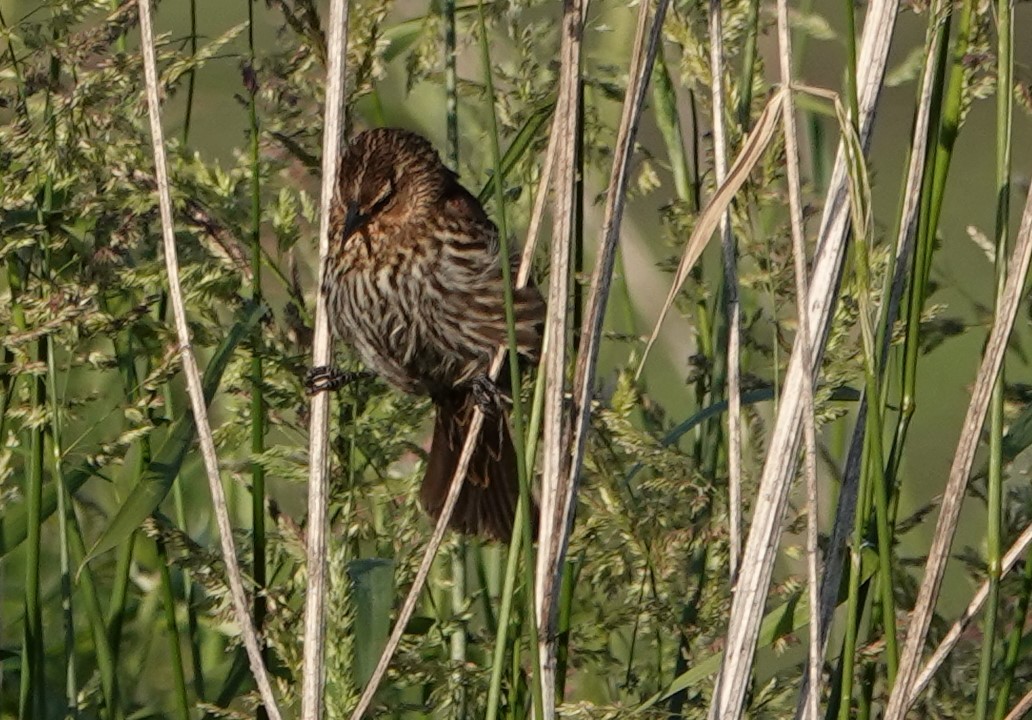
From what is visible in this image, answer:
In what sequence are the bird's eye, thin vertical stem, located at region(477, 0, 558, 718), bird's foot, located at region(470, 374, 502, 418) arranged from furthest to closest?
the bird's eye < bird's foot, located at region(470, 374, 502, 418) < thin vertical stem, located at region(477, 0, 558, 718)

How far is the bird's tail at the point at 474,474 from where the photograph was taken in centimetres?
249

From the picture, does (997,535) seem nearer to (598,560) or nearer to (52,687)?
(598,560)

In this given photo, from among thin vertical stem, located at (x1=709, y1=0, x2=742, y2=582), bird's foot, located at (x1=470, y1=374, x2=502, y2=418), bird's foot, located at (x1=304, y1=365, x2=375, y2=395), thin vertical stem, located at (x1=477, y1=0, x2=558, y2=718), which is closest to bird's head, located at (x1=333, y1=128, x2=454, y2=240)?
bird's foot, located at (x1=470, y1=374, x2=502, y2=418)

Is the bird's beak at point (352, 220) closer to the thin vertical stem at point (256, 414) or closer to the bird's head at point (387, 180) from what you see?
the bird's head at point (387, 180)

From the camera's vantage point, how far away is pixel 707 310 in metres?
2.31

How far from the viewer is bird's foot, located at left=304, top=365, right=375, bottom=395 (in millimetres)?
1873

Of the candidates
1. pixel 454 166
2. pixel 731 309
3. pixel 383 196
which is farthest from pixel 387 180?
pixel 731 309

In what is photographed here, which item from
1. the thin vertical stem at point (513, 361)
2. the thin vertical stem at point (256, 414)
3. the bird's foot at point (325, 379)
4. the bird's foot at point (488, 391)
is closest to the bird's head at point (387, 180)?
the bird's foot at point (488, 391)

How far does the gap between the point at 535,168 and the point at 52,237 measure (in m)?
0.64

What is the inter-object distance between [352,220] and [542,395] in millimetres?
1001

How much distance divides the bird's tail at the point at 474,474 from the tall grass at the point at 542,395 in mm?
67

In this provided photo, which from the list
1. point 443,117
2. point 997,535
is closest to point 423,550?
point 997,535

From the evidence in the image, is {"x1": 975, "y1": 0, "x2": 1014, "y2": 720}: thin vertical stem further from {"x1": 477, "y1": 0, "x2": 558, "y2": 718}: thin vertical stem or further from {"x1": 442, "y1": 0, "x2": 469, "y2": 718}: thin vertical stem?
{"x1": 442, "y1": 0, "x2": 469, "y2": 718}: thin vertical stem

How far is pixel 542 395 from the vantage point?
5.34ft
